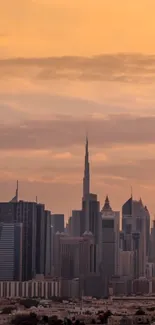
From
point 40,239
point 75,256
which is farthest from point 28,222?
point 75,256

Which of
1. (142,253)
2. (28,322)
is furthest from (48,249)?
(28,322)

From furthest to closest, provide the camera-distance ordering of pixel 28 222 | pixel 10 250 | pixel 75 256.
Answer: pixel 75 256
pixel 28 222
pixel 10 250

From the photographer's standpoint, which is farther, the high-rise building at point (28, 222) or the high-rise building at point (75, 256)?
the high-rise building at point (28, 222)

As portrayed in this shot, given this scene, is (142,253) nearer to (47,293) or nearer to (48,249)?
(48,249)

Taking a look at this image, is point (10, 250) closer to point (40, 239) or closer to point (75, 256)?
point (40, 239)

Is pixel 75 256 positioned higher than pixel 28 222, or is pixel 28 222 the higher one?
pixel 28 222

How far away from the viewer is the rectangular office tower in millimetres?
119875

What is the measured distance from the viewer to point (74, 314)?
3009 inches

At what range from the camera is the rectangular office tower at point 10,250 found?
120 metres

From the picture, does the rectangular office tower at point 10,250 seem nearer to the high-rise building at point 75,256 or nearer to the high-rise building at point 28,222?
the high-rise building at point 28,222

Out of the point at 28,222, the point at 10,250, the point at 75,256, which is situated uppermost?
the point at 28,222

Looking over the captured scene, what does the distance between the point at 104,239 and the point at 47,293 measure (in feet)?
69.2

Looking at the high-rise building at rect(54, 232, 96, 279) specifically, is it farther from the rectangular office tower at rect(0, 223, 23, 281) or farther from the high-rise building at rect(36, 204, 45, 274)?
the rectangular office tower at rect(0, 223, 23, 281)

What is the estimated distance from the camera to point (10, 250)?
123 meters
